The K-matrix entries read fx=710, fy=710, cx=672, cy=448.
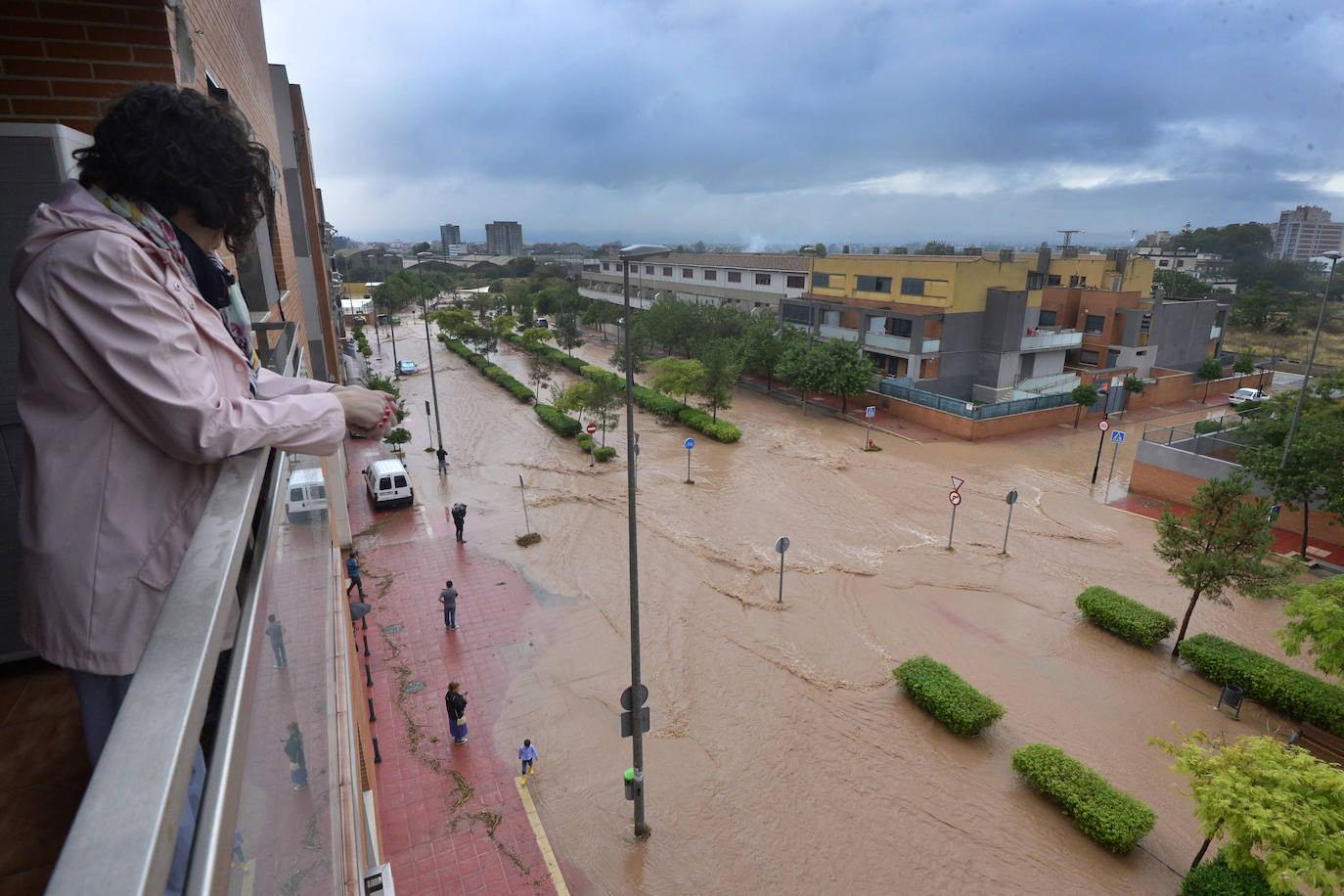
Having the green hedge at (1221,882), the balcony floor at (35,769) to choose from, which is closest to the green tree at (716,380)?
the green hedge at (1221,882)

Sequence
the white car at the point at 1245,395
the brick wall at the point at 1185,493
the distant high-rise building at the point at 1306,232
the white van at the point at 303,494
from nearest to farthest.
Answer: the white van at the point at 303,494
the brick wall at the point at 1185,493
the white car at the point at 1245,395
the distant high-rise building at the point at 1306,232

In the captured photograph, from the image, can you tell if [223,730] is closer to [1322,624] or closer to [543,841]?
[543,841]

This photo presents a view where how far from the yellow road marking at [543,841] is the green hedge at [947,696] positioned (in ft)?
21.2

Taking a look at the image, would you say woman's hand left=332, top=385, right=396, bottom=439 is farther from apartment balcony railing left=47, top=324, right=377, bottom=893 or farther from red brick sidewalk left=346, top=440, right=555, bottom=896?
red brick sidewalk left=346, top=440, right=555, bottom=896

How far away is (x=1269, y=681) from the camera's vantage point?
12055mm

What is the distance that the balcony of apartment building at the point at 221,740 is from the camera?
25.5 inches

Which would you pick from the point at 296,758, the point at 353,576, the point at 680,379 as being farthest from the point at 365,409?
the point at 680,379

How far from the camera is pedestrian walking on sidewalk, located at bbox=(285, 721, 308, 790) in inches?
63.4

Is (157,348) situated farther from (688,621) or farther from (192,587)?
(688,621)

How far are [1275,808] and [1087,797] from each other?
9.69ft

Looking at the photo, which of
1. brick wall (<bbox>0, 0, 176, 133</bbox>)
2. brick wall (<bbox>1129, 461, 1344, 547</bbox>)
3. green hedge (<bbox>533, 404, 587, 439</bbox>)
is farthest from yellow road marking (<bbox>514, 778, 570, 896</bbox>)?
green hedge (<bbox>533, 404, 587, 439</bbox>)

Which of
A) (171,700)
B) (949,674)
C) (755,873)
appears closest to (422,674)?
(755,873)

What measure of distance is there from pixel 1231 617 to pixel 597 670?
13738 millimetres

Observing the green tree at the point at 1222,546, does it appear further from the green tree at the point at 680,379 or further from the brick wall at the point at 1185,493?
the green tree at the point at 680,379
